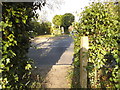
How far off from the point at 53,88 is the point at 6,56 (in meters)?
1.97

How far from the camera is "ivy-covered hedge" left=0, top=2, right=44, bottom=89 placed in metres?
1.94

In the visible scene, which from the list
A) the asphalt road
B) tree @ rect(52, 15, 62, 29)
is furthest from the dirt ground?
tree @ rect(52, 15, 62, 29)

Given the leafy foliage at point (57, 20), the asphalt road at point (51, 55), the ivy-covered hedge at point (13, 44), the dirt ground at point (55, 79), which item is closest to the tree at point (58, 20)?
the leafy foliage at point (57, 20)

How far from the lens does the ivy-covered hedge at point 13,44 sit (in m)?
1.94

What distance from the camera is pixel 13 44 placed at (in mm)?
2039

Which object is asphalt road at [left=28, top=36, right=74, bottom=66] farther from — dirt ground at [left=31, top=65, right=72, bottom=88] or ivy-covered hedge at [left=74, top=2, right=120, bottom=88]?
ivy-covered hedge at [left=74, top=2, right=120, bottom=88]

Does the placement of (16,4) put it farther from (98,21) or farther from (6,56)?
(98,21)

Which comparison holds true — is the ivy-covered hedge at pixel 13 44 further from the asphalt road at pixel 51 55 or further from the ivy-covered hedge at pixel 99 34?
the ivy-covered hedge at pixel 99 34

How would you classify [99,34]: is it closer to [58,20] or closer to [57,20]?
[58,20]

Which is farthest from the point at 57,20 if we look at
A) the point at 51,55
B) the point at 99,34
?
the point at 99,34

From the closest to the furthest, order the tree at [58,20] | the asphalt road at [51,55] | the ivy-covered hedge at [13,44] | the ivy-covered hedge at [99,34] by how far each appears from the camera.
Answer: the ivy-covered hedge at [13,44], the ivy-covered hedge at [99,34], the asphalt road at [51,55], the tree at [58,20]

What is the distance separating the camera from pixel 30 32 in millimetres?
2686

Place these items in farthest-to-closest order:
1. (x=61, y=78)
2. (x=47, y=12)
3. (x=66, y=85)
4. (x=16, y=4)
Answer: (x=47, y=12)
(x=61, y=78)
(x=66, y=85)
(x=16, y=4)

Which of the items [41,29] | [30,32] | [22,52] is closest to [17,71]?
[22,52]
